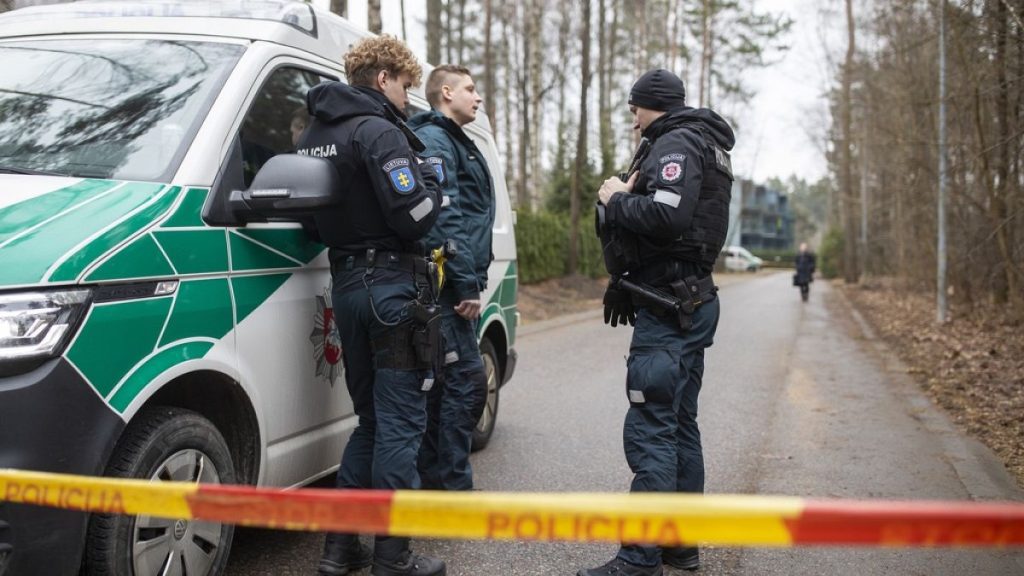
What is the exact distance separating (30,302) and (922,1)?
40.8 ft

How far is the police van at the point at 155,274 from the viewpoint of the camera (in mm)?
2387

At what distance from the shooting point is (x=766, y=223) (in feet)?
323

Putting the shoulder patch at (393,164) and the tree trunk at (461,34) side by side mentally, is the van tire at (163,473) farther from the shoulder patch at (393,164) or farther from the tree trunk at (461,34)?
the tree trunk at (461,34)

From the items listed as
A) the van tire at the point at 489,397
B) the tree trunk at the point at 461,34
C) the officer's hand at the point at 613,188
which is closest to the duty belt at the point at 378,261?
the officer's hand at the point at 613,188

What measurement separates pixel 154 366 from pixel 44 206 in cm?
58

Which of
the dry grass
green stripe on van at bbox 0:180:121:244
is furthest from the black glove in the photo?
the dry grass

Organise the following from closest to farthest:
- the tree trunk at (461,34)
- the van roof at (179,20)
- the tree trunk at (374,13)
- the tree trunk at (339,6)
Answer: the van roof at (179,20) → the tree trunk at (374,13) → the tree trunk at (339,6) → the tree trunk at (461,34)

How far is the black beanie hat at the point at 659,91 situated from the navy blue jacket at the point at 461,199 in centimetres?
87

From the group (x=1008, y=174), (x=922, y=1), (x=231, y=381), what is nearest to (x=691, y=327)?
(x=231, y=381)

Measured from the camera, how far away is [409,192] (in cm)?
322

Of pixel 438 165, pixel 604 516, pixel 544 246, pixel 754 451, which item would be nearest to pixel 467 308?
pixel 438 165

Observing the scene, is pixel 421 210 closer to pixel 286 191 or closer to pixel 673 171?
pixel 286 191

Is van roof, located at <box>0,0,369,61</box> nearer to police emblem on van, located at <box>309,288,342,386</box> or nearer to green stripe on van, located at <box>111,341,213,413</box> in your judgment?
police emblem on van, located at <box>309,288,342,386</box>

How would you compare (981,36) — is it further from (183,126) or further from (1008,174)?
(183,126)
